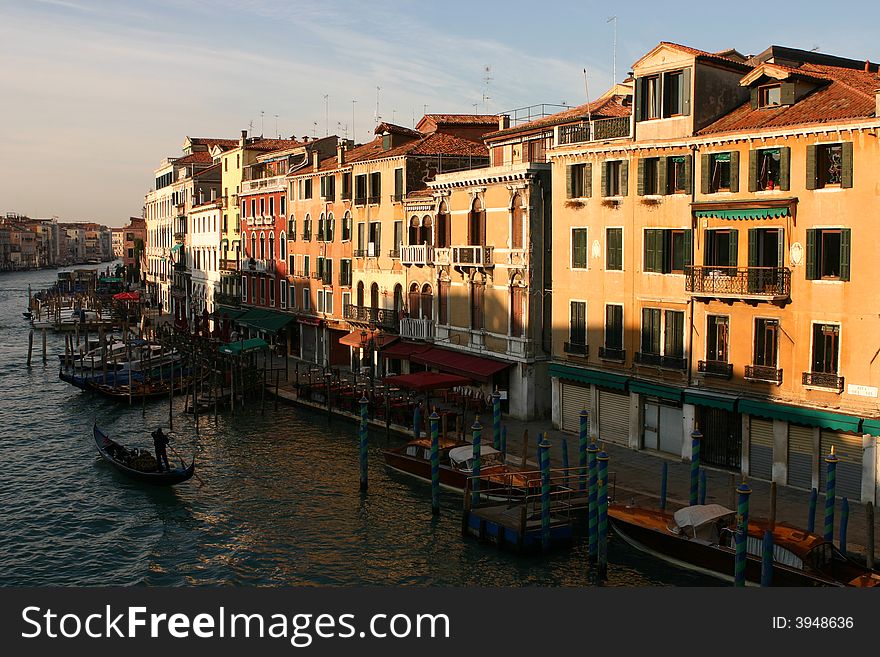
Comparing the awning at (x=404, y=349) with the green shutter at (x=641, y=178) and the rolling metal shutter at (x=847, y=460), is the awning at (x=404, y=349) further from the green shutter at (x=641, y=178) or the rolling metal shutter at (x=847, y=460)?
the rolling metal shutter at (x=847, y=460)

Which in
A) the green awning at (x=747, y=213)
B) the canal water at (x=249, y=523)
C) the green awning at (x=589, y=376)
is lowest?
the canal water at (x=249, y=523)

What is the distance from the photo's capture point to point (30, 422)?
4281 cm

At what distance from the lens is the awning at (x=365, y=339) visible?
147 feet

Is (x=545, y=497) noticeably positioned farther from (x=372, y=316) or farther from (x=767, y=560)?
(x=372, y=316)

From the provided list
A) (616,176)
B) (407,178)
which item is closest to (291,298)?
(407,178)

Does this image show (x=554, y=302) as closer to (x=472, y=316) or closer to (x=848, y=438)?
(x=472, y=316)

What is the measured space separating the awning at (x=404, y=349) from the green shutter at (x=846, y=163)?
69.0 ft

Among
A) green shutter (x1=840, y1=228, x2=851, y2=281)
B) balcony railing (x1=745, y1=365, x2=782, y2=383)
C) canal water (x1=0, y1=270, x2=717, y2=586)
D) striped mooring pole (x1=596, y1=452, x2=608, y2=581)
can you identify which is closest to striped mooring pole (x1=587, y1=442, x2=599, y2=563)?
striped mooring pole (x1=596, y1=452, x2=608, y2=581)

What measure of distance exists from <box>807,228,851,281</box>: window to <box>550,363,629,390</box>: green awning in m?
7.79

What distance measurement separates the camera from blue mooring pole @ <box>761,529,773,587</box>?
763 inches

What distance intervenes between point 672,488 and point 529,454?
6.13 metres

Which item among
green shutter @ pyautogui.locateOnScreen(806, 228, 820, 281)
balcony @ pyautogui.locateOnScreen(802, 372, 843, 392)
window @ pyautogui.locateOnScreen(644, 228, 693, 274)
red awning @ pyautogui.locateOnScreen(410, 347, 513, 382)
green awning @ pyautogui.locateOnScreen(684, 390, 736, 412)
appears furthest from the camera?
red awning @ pyautogui.locateOnScreen(410, 347, 513, 382)

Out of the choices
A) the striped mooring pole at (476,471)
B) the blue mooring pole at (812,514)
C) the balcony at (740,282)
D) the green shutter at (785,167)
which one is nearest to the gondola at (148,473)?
the striped mooring pole at (476,471)

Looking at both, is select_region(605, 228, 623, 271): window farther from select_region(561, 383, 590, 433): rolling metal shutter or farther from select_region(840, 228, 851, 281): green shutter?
select_region(840, 228, 851, 281): green shutter
